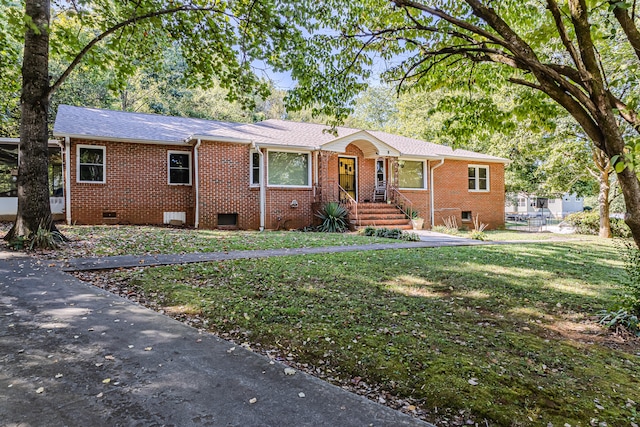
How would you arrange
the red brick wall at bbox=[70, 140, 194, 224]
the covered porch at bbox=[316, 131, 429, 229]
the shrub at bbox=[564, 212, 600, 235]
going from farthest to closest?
the shrub at bbox=[564, 212, 600, 235], the covered porch at bbox=[316, 131, 429, 229], the red brick wall at bbox=[70, 140, 194, 224]

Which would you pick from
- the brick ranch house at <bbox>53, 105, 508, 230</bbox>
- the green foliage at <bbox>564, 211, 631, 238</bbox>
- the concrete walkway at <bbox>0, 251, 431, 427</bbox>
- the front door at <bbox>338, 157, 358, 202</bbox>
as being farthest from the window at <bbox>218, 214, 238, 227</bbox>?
the green foliage at <bbox>564, 211, 631, 238</bbox>

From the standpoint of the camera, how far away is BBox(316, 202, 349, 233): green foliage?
1398cm

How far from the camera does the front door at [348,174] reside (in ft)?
54.2

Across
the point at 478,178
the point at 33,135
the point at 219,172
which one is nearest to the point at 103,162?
the point at 219,172

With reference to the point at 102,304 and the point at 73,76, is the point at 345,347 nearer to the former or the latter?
the point at 102,304

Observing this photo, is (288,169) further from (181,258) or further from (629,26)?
(629,26)

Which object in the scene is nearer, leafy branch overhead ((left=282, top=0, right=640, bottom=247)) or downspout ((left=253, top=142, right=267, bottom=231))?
leafy branch overhead ((left=282, top=0, right=640, bottom=247))

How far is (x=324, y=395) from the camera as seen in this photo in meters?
2.47

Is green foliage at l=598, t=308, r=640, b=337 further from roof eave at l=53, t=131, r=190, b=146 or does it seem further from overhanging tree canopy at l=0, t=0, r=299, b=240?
roof eave at l=53, t=131, r=190, b=146

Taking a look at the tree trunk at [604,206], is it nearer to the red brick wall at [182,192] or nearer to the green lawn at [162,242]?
the green lawn at [162,242]

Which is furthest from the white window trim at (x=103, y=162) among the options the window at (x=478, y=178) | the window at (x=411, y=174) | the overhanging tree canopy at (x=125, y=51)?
the window at (x=478, y=178)

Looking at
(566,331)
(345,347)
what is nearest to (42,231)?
(345,347)

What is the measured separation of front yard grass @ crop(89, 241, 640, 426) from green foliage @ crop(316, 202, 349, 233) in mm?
6509

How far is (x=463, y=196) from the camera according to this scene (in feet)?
61.7
